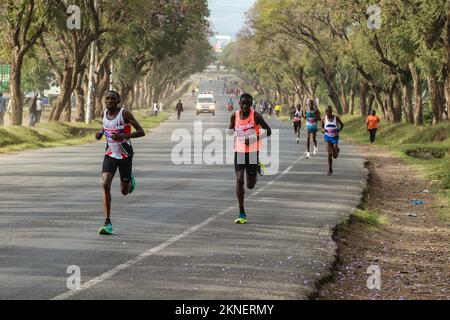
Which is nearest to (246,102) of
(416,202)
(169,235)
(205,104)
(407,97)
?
(169,235)

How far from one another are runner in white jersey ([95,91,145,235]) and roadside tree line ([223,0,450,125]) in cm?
1900

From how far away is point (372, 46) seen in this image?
46938mm

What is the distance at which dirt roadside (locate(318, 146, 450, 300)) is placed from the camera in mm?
10398

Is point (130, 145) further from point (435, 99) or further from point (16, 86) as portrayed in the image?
point (435, 99)

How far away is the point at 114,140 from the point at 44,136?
26.9 m

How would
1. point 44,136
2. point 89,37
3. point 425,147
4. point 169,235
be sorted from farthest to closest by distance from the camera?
point 89,37 < point 44,136 < point 425,147 < point 169,235

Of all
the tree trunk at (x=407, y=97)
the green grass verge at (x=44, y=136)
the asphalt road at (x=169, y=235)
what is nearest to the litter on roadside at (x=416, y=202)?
the asphalt road at (x=169, y=235)

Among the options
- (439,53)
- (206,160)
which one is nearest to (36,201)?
(206,160)

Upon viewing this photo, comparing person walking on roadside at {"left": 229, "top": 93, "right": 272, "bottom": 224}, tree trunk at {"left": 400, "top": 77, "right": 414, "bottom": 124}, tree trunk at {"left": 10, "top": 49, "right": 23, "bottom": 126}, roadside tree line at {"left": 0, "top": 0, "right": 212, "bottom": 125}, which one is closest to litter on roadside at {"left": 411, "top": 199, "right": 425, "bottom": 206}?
person walking on roadside at {"left": 229, "top": 93, "right": 272, "bottom": 224}

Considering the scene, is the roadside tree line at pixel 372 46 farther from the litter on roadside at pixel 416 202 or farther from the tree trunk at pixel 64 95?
the tree trunk at pixel 64 95

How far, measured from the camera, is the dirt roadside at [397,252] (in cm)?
1040

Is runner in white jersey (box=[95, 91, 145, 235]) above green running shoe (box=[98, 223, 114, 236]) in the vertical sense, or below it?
above

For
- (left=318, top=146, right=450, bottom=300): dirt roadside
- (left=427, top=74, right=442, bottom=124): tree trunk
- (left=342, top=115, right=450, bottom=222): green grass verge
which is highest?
(left=427, top=74, right=442, bottom=124): tree trunk

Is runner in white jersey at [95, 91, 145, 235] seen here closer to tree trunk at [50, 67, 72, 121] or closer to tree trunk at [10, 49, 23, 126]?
tree trunk at [10, 49, 23, 126]
